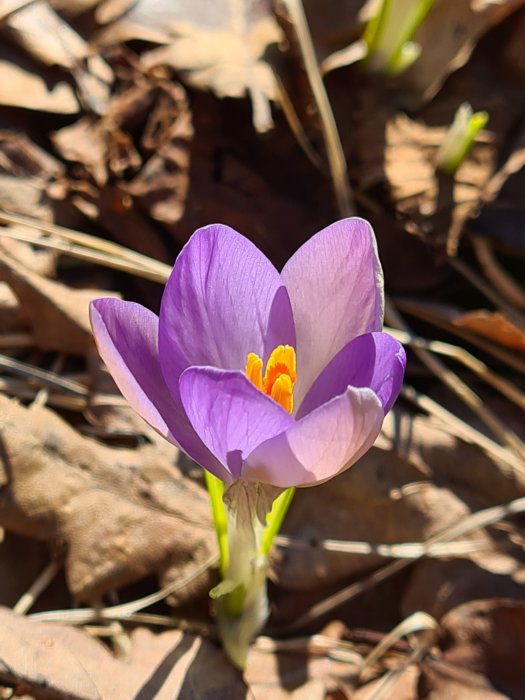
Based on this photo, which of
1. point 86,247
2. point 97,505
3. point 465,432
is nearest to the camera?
point 97,505

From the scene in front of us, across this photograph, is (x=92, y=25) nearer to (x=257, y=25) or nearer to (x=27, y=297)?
(x=257, y=25)

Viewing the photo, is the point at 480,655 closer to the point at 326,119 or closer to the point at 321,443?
the point at 321,443

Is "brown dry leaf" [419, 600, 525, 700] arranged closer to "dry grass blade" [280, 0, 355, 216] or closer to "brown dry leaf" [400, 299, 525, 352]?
"brown dry leaf" [400, 299, 525, 352]

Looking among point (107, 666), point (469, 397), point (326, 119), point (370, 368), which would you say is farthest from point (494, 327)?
point (107, 666)

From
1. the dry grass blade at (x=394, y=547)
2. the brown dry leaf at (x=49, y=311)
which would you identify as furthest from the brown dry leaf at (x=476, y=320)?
the brown dry leaf at (x=49, y=311)

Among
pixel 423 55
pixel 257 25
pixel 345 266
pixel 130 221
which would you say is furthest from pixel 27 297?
pixel 423 55

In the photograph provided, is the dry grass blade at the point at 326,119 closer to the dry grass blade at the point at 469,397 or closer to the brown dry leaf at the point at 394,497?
the dry grass blade at the point at 469,397

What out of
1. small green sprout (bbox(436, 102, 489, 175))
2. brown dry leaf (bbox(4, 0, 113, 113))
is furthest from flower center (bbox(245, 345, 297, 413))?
brown dry leaf (bbox(4, 0, 113, 113))
